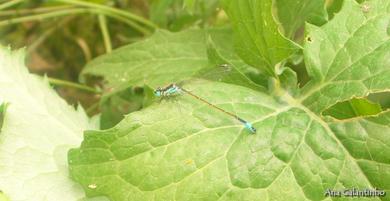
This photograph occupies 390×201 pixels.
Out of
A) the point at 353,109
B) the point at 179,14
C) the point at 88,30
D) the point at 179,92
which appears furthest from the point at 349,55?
the point at 88,30

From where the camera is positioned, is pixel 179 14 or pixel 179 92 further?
pixel 179 14

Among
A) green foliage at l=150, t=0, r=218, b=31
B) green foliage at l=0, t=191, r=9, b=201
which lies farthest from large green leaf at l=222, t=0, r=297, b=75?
green foliage at l=0, t=191, r=9, b=201

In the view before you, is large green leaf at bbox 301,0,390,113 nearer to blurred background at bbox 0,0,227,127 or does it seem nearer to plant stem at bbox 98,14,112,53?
blurred background at bbox 0,0,227,127

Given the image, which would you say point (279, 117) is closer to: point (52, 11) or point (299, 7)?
point (299, 7)

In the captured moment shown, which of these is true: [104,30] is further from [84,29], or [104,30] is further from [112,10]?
[84,29]

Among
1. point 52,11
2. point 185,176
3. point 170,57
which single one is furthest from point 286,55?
point 52,11

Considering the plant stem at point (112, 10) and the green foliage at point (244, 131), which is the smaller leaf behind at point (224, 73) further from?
the plant stem at point (112, 10)
